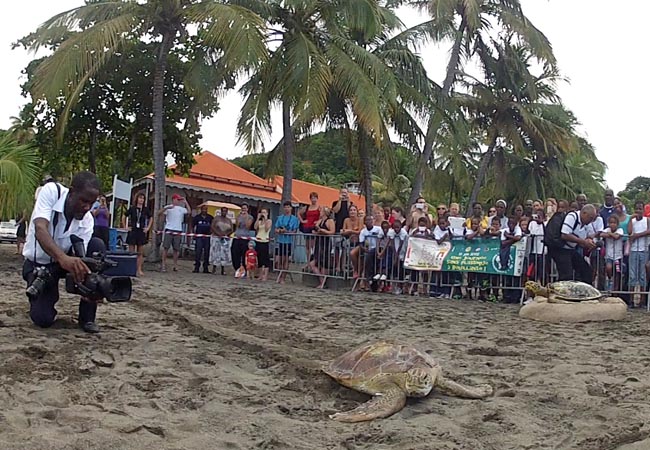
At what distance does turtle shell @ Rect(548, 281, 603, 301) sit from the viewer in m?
7.88

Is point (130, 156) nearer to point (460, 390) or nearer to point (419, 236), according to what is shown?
point (419, 236)

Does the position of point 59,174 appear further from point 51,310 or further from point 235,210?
point 51,310

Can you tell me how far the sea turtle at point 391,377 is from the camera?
385 cm

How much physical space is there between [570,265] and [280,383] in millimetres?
6223

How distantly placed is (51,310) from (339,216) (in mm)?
7740

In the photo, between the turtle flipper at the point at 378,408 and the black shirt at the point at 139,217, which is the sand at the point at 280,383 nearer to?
the turtle flipper at the point at 378,408

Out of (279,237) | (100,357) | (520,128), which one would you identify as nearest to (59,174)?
(279,237)

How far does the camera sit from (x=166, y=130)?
18.6 metres

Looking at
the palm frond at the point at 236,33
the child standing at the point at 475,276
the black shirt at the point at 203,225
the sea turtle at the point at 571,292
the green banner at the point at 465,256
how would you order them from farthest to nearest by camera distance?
1. the black shirt at the point at 203,225
2. the palm frond at the point at 236,33
3. the child standing at the point at 475,276
4. the green banner at the point at 465,256
5. the sea turtle at the point at 571,292

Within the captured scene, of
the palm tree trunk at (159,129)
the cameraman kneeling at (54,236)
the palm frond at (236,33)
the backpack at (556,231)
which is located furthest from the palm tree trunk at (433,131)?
the cameraman kneeling at (54,236)

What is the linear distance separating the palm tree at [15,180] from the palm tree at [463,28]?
972 cm

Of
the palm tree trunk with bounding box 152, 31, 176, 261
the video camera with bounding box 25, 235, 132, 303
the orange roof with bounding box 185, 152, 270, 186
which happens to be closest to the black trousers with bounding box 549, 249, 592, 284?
the video camera with bounding box 25, 235, 132, 303

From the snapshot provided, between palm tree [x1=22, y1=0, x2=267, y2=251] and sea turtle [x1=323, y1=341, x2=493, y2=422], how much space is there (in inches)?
373

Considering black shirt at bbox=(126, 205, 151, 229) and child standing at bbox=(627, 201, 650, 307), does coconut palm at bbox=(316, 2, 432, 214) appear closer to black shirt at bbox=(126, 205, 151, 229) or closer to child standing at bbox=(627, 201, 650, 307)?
black shirt at bbox=(126, 205, 151, 229)
